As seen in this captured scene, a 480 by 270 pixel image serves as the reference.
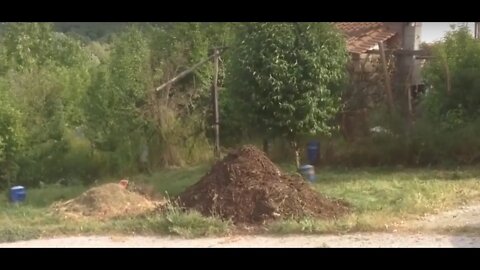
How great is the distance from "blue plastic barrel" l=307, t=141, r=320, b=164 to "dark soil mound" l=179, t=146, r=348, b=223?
3.81 meters

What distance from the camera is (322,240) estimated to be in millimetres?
8594

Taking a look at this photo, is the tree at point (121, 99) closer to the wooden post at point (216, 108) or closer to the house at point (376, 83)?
the wooden post at point (216, 108)

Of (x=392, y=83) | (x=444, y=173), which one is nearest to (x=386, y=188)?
(x=444, y=173)

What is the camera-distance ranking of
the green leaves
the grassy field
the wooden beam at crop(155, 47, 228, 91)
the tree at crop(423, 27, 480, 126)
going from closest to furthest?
the grassy field
the green leaves
the tree at crop(423, 27, 480, 126)
the wooden beam at crop(155, 47, 228, 91)

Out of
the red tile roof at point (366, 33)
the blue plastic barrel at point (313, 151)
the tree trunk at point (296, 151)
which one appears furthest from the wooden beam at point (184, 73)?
the red tile roof at point (366, 33)

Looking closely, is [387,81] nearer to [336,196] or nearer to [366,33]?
[336,196]

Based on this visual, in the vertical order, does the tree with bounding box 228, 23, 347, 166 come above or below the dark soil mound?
above

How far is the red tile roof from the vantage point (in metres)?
18.3

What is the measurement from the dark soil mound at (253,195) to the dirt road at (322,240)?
72cm

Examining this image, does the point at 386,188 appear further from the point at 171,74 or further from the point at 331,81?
the point at 171,74

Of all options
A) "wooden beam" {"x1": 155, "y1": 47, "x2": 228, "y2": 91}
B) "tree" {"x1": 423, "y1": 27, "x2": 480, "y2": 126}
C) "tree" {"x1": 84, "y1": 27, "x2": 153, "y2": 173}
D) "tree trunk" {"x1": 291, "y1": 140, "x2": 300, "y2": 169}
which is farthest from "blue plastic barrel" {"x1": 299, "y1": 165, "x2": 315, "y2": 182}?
"tree" {"x1": 84, "y1": 27, "x2": 153, "y2": 173}

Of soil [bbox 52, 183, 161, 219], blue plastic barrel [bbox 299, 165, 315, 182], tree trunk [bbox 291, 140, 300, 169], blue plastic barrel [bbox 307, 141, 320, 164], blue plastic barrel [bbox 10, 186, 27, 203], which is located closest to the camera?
soil [bbox 52, 183, 161, 219]

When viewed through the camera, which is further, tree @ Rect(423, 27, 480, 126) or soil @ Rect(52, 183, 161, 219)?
tree @ Rect(423, 27, 480, 126)

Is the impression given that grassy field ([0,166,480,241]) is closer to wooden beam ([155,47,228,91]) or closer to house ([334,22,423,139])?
house ([334,22,423,139])
